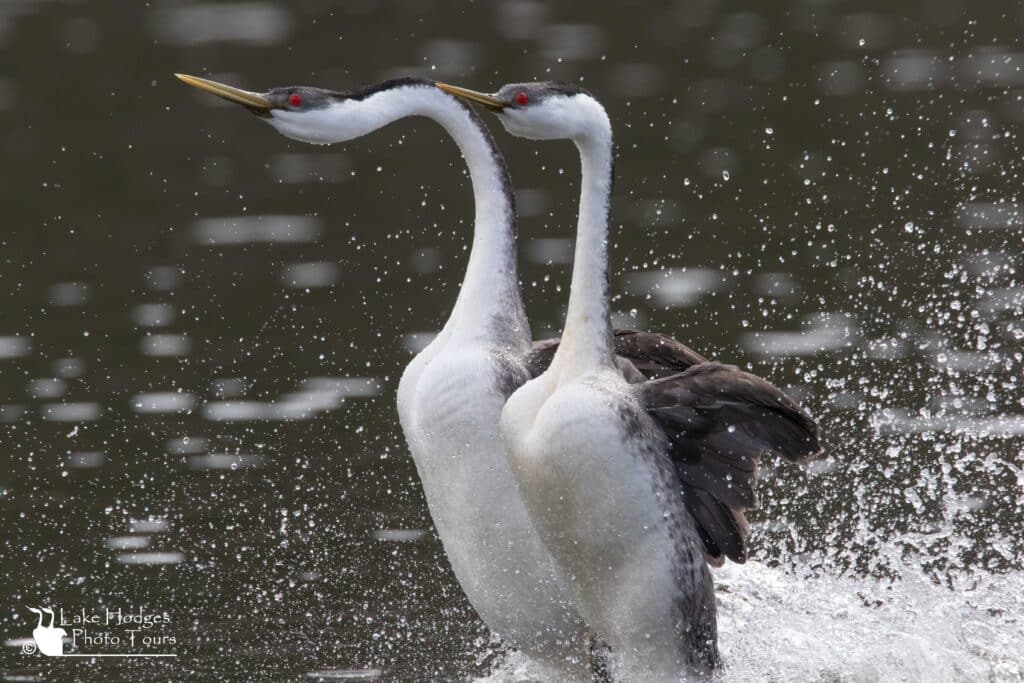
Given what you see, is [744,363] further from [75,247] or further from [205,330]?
[75,247]

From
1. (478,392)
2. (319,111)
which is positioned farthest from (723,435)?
(319,111)

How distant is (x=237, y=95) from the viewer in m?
8.76

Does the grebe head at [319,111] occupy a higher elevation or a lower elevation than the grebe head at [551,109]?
higher

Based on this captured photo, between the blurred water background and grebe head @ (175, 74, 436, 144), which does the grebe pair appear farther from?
the blurred water background

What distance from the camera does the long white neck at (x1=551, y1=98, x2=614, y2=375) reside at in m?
8.16

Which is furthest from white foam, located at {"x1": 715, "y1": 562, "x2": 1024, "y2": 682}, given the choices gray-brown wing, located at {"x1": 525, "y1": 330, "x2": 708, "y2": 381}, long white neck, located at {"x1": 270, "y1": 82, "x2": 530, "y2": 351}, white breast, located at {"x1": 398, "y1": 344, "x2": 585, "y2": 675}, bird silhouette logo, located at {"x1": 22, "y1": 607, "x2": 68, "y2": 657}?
bird silhouette logo, located at {"x1": 22, "y1": 607, "x2": 68, "y2": 657}

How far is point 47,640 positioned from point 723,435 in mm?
3736

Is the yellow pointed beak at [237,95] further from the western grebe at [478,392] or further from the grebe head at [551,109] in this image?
the grebe head at [551,109]

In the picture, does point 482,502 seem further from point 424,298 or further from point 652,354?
point 424,298

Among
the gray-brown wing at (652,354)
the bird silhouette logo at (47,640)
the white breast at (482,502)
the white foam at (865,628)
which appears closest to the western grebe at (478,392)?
the white breast at (482,502)

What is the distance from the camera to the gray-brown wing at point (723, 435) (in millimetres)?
8250

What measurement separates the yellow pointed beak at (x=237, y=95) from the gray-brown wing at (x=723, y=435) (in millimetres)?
2201

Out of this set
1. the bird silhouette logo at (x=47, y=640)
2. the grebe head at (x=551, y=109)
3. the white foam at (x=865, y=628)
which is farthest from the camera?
the bird silhouette logo at (x=47, y=640)

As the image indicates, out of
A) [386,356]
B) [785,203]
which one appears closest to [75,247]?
[386,356]
